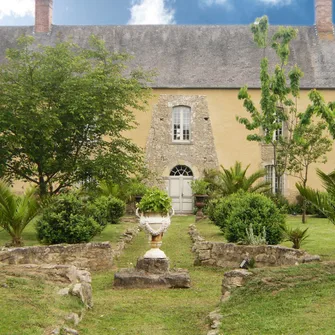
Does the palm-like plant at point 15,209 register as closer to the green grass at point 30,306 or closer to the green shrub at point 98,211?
the green shrub at point 98,211

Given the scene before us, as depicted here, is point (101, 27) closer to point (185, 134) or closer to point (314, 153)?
point (185, 134)

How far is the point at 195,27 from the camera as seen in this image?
29.4m

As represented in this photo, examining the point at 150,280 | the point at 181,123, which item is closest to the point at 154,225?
the point at 150,280

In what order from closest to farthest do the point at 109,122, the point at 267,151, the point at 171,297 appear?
the point at 171,297, the point at 109,122, the point at 267,151

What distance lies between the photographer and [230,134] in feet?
86.7

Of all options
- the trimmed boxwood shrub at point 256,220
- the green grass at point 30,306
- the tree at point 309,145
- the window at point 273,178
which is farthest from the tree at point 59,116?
the window at point 273,178

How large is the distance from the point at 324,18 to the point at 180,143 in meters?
9.52

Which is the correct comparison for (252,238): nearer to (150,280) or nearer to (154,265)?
(154,265)

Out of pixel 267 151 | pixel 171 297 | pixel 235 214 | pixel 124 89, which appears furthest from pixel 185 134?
pixel 171 297

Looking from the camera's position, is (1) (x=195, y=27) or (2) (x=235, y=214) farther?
(1) (x=195, y=27)

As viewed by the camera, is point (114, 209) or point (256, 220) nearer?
point (256, 220)

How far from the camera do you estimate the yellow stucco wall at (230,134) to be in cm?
2617

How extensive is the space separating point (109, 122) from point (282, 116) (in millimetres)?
8834

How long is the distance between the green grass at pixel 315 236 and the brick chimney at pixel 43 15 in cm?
1353
